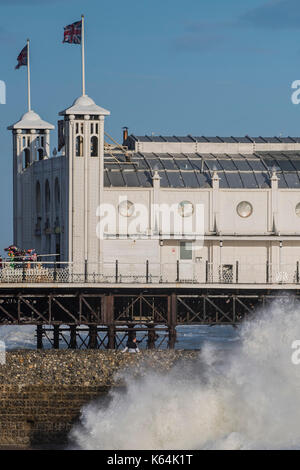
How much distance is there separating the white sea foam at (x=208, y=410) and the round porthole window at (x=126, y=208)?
1784 centimetres

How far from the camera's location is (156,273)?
7550 centimetres

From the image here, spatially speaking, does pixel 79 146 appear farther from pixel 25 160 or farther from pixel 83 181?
pixel 25 160

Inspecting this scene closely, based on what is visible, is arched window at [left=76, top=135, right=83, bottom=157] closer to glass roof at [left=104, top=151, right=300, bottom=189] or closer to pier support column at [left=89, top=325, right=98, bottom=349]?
glass roof at [left=104, top=151, right=300, bottom=189]

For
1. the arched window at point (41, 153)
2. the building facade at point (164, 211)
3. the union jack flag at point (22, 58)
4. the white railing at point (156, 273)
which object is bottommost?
the white railing at point (156, 273)

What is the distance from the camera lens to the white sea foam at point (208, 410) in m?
51.2

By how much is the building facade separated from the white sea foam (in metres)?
16.0

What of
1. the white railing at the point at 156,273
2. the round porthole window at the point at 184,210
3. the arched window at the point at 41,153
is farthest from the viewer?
the arched window at the point at 41,153

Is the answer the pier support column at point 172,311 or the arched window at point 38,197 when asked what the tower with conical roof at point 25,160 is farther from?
the pier support column at point 172,311

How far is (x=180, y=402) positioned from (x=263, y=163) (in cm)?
2878

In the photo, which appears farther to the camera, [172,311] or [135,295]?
[172,311]

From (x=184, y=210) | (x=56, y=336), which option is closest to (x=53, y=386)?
(x=56, y=336)

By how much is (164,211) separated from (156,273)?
349 cm

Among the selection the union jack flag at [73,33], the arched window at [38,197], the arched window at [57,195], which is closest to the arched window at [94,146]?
the arched window at [57,195]

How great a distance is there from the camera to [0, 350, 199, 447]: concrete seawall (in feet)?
184
